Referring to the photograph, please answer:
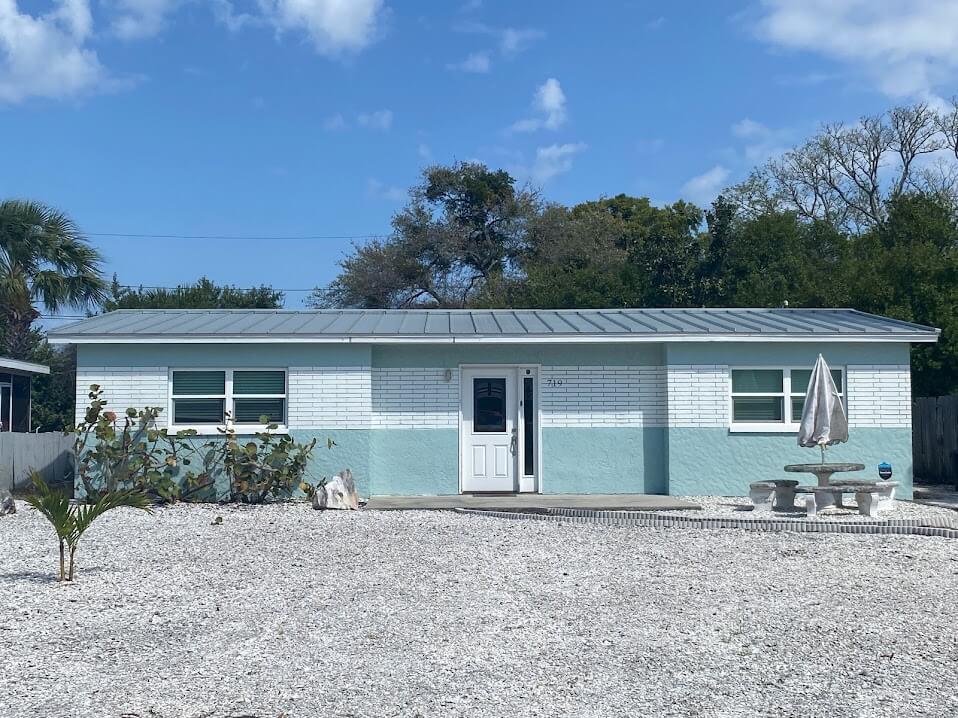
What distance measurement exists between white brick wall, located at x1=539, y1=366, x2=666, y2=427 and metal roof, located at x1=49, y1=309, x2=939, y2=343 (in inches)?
28.0

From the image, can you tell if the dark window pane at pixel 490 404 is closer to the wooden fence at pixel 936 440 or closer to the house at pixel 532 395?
the house at pixel 532 395

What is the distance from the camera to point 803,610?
28.2 ft

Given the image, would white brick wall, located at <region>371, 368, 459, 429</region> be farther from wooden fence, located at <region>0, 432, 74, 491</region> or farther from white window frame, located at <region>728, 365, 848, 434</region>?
wooden fence, located at <region>0, 432, 74, 491</region>

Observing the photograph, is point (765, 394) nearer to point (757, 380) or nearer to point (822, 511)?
point (757, 380)

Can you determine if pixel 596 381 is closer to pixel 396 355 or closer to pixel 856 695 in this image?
pixel 396 355

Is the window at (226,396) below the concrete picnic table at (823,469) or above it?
above

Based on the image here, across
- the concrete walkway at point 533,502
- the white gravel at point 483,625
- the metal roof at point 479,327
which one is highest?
the metal roof at point 479,327

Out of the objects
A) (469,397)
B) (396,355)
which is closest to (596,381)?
(469,397)

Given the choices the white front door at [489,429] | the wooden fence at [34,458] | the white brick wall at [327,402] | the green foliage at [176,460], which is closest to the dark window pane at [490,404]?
the white front door at [489,429]

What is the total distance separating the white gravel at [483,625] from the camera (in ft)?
21.3

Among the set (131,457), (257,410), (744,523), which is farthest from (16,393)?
(744,523)

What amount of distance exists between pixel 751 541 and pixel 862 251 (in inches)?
720

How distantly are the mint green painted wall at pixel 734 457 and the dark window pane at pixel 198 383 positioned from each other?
7.24 metres

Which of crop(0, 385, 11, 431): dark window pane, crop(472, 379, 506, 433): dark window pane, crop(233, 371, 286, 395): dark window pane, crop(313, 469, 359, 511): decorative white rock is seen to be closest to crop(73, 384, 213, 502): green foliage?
crop(233, 371, 286, 395): dark window pane
